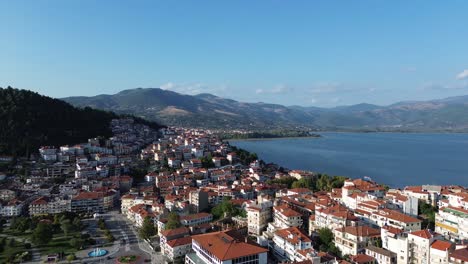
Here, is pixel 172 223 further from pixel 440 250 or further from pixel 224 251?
pixel 440 250

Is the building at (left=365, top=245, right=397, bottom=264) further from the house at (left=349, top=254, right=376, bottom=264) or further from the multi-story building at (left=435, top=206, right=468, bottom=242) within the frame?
the multi-story building at (left=435, top=206, right=468, bottom=242)

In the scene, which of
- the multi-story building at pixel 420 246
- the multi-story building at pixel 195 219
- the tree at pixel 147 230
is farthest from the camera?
the multi-story building at pixel 195 219

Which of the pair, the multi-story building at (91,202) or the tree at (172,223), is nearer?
the tree at (172,223)

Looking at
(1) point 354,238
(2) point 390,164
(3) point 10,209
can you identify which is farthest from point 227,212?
(2) point 390,164

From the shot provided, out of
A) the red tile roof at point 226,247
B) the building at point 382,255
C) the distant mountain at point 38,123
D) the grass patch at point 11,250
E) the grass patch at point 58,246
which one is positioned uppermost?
the distant mountain at point 38,123

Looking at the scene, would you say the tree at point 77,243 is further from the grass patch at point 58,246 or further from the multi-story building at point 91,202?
the multi-story building at point 91,202

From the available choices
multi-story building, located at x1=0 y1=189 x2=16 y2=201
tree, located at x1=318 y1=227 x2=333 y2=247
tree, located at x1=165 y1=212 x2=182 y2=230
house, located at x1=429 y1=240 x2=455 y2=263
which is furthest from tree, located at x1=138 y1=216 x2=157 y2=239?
house, located at x1=429 y1=240 x2=455 y2=263

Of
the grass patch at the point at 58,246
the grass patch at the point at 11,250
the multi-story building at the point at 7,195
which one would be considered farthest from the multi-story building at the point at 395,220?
the multi-story building at the point at 7,195
